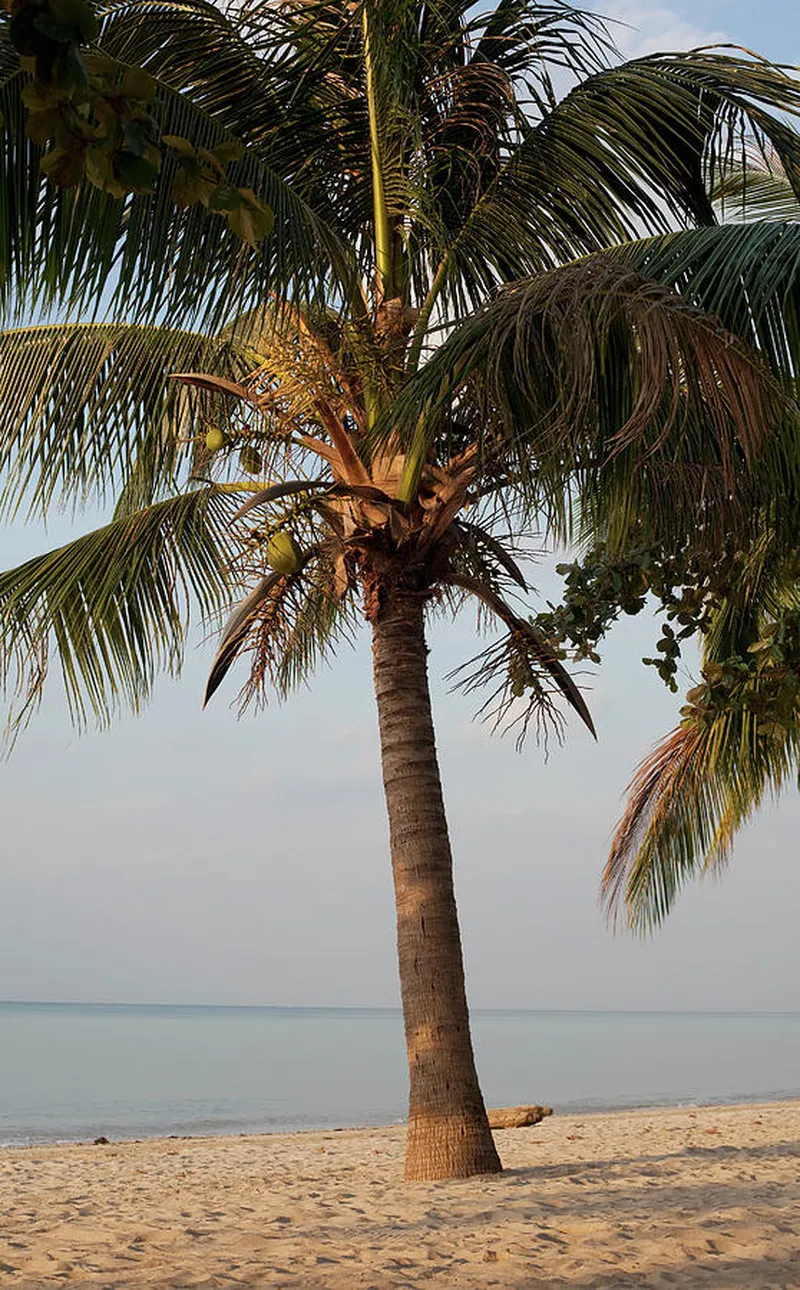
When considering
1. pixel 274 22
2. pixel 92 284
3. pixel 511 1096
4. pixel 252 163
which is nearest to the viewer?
pixel 92 284

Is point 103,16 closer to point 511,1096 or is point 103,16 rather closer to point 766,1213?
point 766,1213

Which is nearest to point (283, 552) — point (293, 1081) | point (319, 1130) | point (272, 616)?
point (272, 616)

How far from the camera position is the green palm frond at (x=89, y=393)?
7.50m

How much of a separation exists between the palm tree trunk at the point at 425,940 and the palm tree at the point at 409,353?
0.01 metres

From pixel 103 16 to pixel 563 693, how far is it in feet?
12.3

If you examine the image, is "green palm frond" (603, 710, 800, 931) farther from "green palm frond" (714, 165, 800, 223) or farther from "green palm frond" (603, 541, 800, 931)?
"green palm frond" (714, 165, 800, 223)

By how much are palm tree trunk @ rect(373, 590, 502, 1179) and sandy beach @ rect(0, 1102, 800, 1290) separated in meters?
0.23

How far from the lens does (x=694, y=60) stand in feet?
20.2

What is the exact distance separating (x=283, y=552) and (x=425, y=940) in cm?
193

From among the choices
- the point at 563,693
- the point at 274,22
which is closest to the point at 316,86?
the point at 274,22

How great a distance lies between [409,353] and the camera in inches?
245

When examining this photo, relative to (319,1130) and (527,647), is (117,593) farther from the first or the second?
(319,1130)

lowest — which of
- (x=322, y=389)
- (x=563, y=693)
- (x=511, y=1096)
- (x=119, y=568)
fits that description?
(x=511, y=1096)

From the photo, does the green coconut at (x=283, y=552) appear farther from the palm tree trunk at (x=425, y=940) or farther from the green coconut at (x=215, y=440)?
the green coconut at (x=215, y=440)
